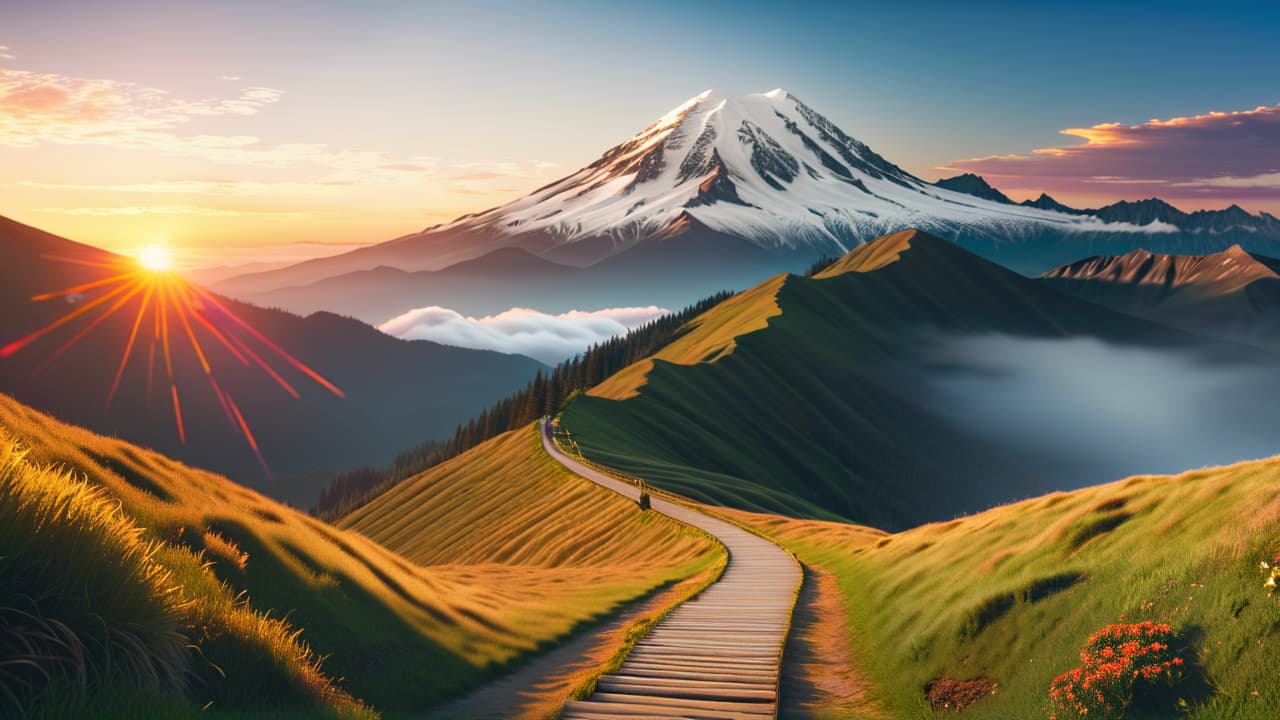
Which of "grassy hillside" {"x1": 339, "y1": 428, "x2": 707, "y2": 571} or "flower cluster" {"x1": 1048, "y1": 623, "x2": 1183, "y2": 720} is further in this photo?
"grassy hillside" {"x1": 339, "y1": 428, "x2": 707, "y2": 571}

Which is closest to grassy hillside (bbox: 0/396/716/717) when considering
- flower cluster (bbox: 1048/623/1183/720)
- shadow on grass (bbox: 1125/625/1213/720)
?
flower cluster (bbox: 1048/623/1183/720)

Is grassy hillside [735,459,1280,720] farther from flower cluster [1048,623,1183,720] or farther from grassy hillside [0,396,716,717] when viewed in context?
grassy hillside [0,396,716,717]

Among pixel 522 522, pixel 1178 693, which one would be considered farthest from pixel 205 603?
pixel 522 522

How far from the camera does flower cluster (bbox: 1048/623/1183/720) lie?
12750mm

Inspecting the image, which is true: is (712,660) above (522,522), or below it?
above

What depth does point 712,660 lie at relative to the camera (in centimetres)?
2088

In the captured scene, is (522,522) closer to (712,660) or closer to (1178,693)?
(712,660)

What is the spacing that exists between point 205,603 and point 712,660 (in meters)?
12.4

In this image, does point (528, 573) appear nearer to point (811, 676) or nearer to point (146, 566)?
point (811, 676)

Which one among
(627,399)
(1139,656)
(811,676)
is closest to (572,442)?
(627,399)

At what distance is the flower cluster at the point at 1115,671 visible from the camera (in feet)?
41.8

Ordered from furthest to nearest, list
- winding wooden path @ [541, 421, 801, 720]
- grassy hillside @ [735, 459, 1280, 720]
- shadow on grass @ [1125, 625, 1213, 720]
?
winding wooden path @ [541, 421, 801, 720] < grassy hillside @ [735, 459, 1280, 720] < shadow on grass @ [1125, 625, 1213, 720]

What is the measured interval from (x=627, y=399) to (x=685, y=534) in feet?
295

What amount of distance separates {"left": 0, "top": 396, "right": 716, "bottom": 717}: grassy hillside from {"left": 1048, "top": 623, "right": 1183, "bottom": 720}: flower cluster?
37.6 ft
